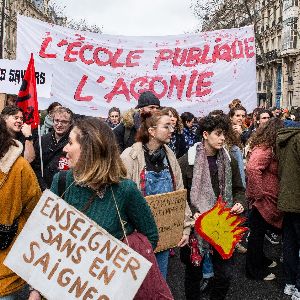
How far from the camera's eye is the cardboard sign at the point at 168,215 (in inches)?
138

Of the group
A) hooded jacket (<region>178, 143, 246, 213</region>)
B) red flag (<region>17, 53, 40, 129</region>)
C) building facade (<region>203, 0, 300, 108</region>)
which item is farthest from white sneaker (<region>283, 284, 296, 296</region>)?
building facade (<region>203, 0, 300, 108</region>)

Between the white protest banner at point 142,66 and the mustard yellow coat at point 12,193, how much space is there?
4.50 metres

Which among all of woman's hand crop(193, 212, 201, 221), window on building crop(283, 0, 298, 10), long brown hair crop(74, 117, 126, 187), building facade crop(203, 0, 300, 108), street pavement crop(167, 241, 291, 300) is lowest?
street pavement crop(167, 241, 291, 300)

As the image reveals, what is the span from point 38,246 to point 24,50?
5.54 m

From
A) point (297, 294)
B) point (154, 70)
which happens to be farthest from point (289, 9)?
point (297, 294)

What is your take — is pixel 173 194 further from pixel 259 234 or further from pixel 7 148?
pixel 259 234

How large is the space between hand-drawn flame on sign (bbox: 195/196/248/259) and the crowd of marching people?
0.10 meters

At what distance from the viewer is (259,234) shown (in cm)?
543

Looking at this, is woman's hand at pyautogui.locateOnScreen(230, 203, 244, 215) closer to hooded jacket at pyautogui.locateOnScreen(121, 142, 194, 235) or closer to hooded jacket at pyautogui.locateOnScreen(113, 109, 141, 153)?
hooded jacket at pyautogui.locateOnScreen(121, 142, 194, 235)

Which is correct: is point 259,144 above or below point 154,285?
above

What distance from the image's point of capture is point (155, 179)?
3.59 meters

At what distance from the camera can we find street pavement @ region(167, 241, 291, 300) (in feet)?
16.4

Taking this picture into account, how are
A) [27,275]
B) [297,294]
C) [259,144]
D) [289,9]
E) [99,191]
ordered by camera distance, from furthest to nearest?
[289,9], [259,144], [297,294], [99,191], [27,275]

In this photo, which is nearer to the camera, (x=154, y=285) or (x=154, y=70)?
(x=154, y=285)
